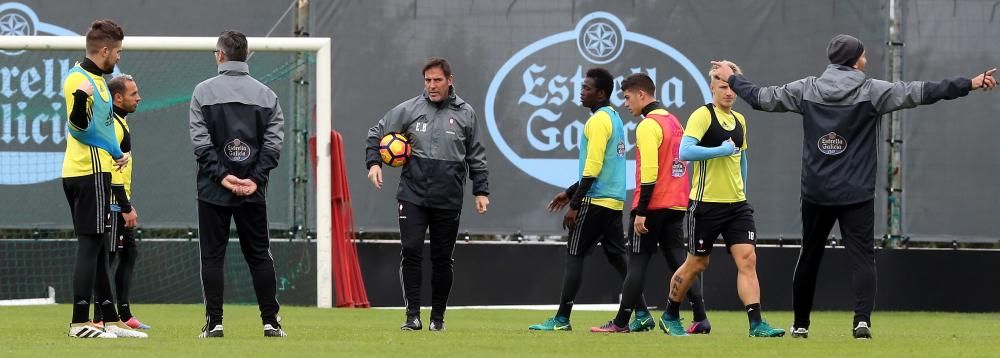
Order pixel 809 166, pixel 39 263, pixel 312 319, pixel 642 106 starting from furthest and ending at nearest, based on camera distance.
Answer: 1. pixel 39 263
2. pixel 312 319
3. pixel 642 106
4. pixel 809 166

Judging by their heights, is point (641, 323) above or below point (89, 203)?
below

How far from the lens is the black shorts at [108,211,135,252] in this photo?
1041 cm

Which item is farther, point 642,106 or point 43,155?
point 43,155

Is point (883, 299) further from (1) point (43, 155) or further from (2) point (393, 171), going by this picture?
(1) point (43, 155)

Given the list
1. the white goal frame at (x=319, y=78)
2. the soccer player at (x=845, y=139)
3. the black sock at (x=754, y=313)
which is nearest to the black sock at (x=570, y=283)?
the black sock at (x=754, y=313)

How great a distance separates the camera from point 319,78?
49.0 ft

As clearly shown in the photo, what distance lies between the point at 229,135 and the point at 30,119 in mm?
7383

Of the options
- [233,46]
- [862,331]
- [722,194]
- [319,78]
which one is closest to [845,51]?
[722,194]

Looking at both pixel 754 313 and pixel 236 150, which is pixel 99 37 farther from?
pixel 754 313

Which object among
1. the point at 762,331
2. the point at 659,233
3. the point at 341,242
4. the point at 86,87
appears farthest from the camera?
the point at 341,242

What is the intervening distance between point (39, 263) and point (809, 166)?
9.01 metres

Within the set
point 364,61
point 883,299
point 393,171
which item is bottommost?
point 883,299

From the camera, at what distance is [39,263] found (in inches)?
623

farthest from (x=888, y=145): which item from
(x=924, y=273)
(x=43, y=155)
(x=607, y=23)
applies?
(x=43, y=155)
